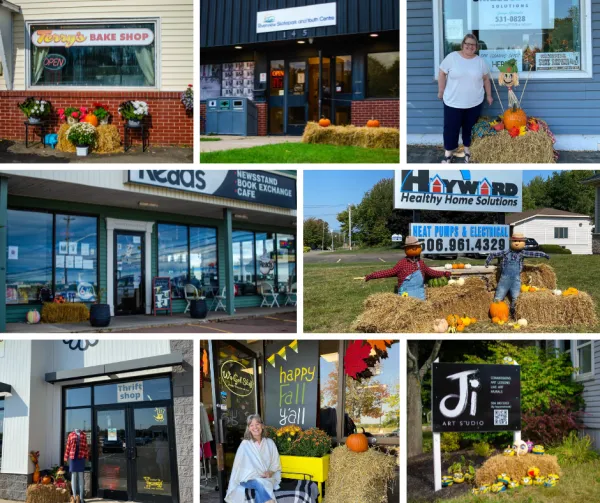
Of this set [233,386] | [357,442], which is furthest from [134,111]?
[357,442]

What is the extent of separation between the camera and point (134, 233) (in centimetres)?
1318

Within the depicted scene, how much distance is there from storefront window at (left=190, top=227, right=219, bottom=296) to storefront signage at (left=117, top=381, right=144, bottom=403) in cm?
345

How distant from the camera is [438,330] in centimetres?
865

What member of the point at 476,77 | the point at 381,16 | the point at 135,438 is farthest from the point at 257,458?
the point at 381,16

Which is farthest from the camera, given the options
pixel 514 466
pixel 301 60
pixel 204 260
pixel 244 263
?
pixel 244 263

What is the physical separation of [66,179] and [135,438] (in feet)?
12.5

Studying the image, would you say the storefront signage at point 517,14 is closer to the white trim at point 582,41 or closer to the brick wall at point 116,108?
the white trim at point 582,41

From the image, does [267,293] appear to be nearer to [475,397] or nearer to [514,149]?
[514,149]

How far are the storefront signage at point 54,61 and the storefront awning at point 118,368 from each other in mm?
5223

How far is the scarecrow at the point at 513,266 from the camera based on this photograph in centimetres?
861

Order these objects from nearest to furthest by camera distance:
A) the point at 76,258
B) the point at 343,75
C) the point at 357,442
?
the point at 357,442, the point at 76,258, the point at 343,75

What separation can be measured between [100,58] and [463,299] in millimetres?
7758

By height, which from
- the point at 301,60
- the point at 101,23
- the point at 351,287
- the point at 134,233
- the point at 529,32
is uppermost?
the point at 101,23

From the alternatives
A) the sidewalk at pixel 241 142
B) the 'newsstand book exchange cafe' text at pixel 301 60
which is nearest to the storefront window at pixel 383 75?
the 'newsstand book exchange cafe' text at pixel 301 60
